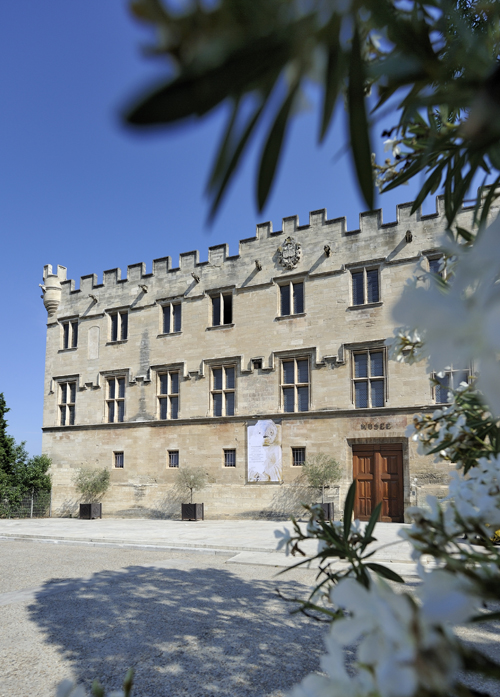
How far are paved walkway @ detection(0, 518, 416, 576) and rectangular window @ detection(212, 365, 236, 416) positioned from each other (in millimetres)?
3843

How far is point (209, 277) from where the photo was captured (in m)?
19.4

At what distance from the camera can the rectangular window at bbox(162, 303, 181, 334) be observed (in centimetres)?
1995

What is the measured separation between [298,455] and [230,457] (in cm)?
251

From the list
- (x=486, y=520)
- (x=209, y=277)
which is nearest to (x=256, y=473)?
(x=209, y=277)

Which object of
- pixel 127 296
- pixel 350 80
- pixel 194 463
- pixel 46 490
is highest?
pixel 127 296

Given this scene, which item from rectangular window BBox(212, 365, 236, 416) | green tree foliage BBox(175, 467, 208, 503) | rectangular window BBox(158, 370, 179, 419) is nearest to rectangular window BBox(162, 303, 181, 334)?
rectangular window BBox(158, 370, 179, 419)

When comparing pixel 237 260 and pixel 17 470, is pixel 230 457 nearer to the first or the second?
pixel 237 260

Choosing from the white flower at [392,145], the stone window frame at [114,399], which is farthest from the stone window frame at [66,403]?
the white flower at [392,145]

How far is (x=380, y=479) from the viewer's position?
15.6 metres

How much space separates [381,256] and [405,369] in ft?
12.2

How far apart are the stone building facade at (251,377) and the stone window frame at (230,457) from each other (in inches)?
1.9

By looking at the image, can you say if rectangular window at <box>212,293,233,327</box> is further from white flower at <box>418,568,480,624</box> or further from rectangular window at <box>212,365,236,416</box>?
white flower at <box>418,568,480,624</box>

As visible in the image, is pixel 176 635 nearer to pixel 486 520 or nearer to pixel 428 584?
pixel 486 520

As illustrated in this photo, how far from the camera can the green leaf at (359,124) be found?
0.58m
